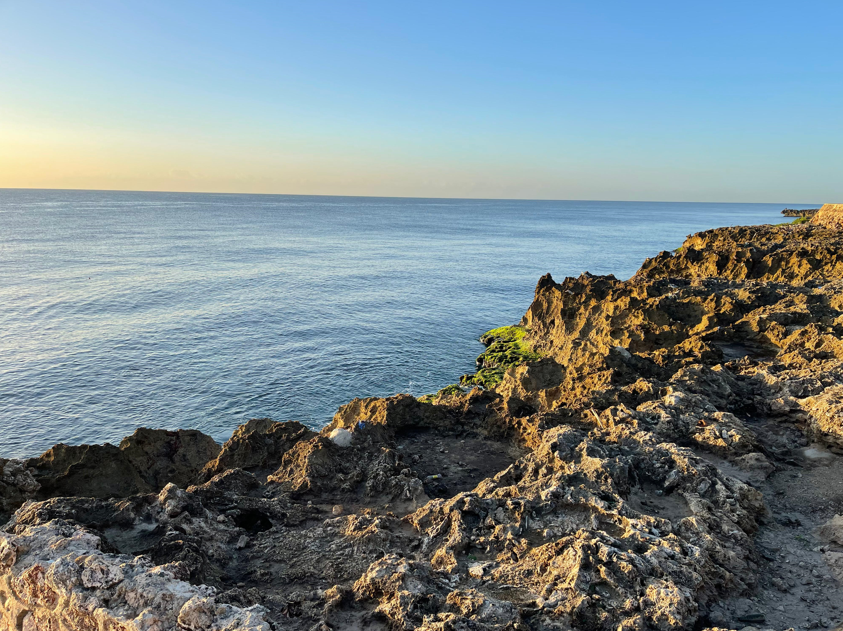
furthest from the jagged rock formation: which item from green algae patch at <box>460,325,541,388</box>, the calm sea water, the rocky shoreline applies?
the rocky shoreline

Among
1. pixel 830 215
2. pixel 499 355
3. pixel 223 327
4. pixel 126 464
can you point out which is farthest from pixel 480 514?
→ pixel 830 215

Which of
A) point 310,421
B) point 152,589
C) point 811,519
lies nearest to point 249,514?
point 152,589

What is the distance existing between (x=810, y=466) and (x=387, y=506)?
428 inches

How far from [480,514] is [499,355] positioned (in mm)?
28725

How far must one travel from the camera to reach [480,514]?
10648mm

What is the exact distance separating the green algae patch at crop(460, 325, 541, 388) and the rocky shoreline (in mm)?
13380

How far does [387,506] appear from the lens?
1251 centimetres

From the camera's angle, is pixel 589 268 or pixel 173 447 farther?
pixel 589 268

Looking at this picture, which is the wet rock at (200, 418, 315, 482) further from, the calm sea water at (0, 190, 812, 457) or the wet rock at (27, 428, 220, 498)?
the calm sea water at (0, 190, 812, 457)

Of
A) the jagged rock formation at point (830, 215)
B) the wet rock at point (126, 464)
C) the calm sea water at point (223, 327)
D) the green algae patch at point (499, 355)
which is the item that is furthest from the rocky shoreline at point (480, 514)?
the jagged rock formation at point (830, 215)

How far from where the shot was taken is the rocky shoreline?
806 cm

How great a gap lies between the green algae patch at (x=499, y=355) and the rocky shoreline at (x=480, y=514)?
43.9ft

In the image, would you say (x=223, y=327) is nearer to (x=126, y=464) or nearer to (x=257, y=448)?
(x=126, y=464)

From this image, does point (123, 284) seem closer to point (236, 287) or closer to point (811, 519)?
point (236, 287)
